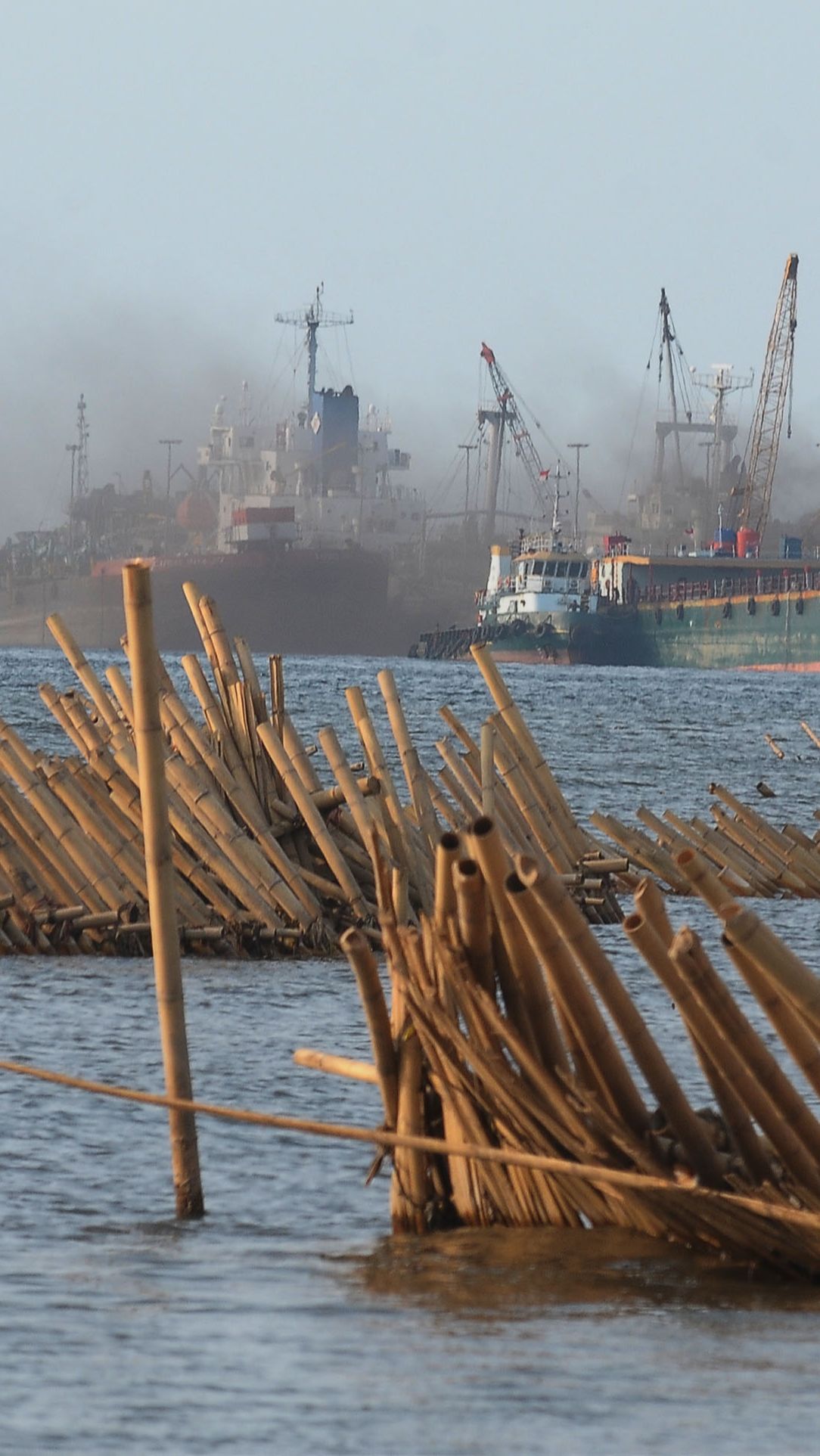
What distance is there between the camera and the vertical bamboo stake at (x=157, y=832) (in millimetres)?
7859

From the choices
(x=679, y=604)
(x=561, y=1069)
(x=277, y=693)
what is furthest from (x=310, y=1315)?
(x=679, y=604)

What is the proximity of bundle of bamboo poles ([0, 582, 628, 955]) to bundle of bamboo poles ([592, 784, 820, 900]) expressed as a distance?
179 inches

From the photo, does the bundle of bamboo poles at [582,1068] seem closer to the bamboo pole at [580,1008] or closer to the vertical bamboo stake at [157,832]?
the bamboo pole at [580,1008]

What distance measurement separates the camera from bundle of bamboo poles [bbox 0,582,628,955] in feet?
50.5

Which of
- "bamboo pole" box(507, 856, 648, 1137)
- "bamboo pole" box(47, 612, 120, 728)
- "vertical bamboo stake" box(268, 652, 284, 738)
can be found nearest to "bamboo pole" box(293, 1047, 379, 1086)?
"bamboo pole" box(507, 856, 648, 1137)

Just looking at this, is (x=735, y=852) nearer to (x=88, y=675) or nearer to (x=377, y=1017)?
(x=88, y=675)

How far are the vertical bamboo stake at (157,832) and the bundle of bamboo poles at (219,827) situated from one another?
6.97 m

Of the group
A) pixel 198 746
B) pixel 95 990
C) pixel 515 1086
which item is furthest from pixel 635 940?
pixel 198 746

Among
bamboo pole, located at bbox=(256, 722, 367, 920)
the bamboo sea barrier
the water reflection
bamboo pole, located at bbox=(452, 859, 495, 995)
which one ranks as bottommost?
the bamboo sea barrier

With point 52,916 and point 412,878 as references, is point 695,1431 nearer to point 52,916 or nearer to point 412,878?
point 412,878

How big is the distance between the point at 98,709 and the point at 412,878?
3200 millimetres

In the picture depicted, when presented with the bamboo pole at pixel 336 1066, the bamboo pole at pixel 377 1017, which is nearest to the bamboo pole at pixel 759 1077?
the bamboo pole at pixel 377 1017

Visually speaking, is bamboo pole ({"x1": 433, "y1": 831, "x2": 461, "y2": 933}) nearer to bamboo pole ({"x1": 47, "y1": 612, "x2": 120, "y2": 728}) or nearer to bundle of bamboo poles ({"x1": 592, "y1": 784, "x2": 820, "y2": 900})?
bamboo pole ({"x1": 47, "y1": 612, "x2": 120, "y2": 728})

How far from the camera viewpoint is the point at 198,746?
1577 centimetres
